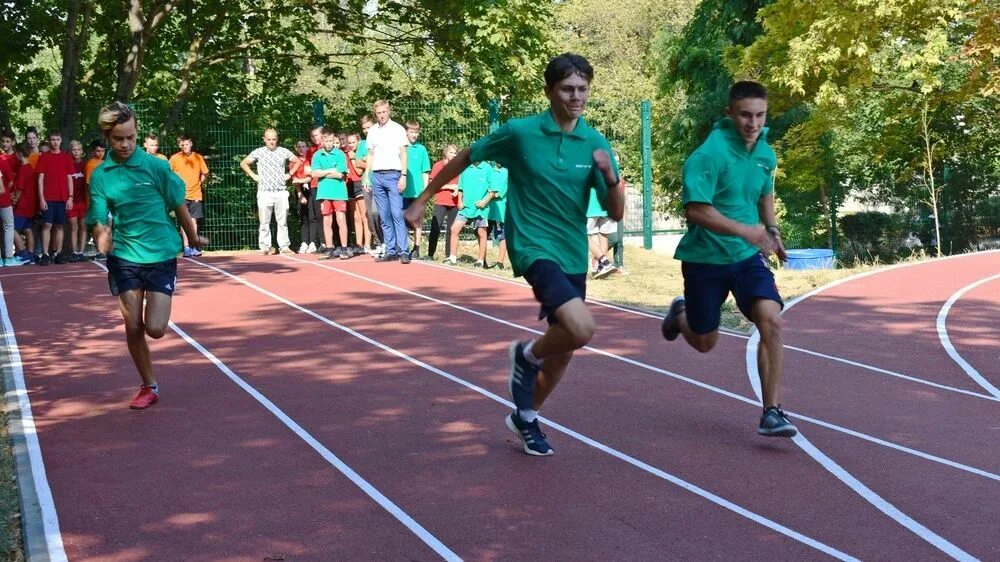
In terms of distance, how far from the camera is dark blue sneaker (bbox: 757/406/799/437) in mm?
7102

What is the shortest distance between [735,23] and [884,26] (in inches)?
367

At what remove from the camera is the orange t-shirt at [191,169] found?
1953 cm

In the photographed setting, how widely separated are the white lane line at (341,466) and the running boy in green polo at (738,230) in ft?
7.24

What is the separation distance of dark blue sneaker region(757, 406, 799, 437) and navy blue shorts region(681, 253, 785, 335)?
53cm

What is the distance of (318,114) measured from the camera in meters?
22.2

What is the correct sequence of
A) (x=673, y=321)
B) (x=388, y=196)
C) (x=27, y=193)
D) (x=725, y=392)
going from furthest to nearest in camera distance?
(x=27, y=193) < (x=388, y=196) < (x=725, y=392) < (x=673, y=321)

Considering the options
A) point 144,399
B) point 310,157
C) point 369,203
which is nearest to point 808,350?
point 144,399

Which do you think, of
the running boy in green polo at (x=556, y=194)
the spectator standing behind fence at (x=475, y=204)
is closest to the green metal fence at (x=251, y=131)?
the spectator standing behind fence at (x=475, y=204)

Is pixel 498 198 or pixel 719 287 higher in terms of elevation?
pixel 498 198

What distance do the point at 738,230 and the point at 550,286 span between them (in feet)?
3.50

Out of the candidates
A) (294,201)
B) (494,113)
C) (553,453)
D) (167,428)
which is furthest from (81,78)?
(553,453)

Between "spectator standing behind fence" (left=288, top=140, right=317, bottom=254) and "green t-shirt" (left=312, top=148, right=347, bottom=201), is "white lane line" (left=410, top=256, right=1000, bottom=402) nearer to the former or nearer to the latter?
"green t-shirt" (left=312, top=148, right=347, bottom=201)

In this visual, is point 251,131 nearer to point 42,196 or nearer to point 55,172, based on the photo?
point 55,172

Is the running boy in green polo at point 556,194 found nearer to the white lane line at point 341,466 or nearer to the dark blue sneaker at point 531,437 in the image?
the dark blue sneaker at point 531,437
